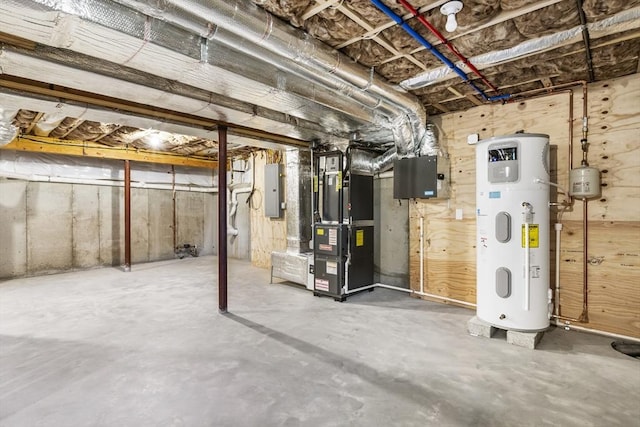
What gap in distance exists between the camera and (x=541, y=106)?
10.7 ft

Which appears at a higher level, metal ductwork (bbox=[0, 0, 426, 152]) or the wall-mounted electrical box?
metal ductwork (bbox=[0, 0, 426, 152])

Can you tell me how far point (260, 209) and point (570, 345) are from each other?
17.7 feet

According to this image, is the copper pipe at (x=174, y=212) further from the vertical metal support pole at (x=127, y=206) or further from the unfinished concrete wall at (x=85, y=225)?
the unfinished concrete wall at (x=85, y=225)

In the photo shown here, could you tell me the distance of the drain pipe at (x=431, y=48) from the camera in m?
1.93

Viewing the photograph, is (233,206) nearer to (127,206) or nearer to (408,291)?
(127,206)

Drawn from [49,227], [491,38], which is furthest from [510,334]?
[49,227]

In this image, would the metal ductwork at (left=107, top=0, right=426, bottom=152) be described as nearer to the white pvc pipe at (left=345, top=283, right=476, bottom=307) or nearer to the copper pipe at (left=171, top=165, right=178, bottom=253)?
the white pvc pipe at (left=345, top=283, right=476, bottom=307)

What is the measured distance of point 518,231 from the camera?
2727 mm

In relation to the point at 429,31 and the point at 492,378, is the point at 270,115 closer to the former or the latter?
the point at 429,31

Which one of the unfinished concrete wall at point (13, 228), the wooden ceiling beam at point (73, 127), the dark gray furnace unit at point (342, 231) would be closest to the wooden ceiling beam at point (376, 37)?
the dark gray furnace unit at point (342, 231)

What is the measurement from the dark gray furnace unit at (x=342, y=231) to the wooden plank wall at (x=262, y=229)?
186 centimetres

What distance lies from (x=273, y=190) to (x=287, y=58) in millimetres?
3825

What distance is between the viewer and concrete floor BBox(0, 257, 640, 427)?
182cm

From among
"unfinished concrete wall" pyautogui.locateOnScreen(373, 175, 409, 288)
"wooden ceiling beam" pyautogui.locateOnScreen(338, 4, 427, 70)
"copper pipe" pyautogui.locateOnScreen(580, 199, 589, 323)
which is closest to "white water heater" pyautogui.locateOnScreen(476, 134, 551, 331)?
"copper pipe" pyautogui.locateOnScreen(580, 199, 589, 323)
